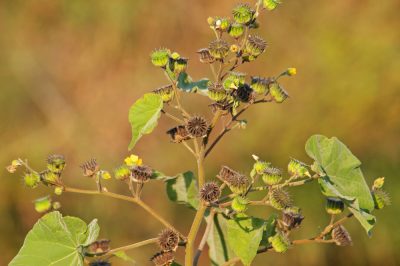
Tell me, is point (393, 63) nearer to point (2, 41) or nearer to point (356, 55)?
point (356, 55)

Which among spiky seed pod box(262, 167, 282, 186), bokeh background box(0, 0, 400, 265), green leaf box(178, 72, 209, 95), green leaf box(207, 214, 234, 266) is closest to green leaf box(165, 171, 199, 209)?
green leaf box(207, 214, 234, 266)

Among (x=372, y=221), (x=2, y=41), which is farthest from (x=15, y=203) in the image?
(x=372, y=221)

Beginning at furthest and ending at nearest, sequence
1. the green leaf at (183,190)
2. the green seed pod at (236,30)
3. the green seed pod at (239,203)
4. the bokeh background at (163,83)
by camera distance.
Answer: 1. the bokeh background at (163,83)
2. the green leaf at (183,190)
3. the green seed pod at (236,30)
4. the green seed pod at (239,203)

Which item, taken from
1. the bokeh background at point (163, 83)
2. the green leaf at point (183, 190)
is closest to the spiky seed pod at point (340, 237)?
the green leaf at point (183, 190)

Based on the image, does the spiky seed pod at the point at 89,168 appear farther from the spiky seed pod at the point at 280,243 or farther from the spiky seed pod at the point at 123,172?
the spiky seed pod at the point at 280,243

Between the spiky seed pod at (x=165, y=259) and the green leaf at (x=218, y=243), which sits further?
the green leaf at (x=218, y=243)

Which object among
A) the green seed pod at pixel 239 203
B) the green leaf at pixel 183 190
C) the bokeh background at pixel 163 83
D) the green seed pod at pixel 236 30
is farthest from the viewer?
the bokeh background at pixel 163 83

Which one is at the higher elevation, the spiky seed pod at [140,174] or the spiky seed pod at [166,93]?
the spiky seed pod at [166,93]
